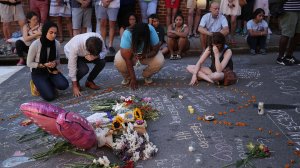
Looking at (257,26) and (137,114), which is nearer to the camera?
(137,114)

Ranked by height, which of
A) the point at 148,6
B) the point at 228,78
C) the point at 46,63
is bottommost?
the point at 228,78

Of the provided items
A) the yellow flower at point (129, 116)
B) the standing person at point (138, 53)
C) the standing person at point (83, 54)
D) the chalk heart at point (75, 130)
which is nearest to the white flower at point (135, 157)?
the chalk heart at point (75, 130)

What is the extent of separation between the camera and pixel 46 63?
5574 millimetres

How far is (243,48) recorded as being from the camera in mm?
8312

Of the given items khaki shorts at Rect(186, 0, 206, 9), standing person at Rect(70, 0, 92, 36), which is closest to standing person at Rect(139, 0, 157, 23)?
khaki shorts at Rect(186, 0, 206, 9)

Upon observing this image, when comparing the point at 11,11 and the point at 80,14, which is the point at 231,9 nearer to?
the point at 80,14

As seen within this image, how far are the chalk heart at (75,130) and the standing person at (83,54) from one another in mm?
1756

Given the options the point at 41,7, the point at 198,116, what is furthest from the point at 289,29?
the point at 41,7

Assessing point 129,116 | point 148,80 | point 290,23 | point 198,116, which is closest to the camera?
point 129,116

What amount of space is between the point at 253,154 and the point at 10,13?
6.53 metres

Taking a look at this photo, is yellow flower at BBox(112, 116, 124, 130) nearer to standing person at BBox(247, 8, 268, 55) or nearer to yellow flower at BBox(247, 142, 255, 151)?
yellow flower at BBox(247, 142, 255, 151)

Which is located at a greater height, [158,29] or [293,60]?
[158,29]

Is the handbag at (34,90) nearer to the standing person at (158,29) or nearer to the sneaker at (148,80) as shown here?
the sneaker at (148,80)

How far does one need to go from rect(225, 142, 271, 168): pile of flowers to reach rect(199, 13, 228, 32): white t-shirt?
4.39m
